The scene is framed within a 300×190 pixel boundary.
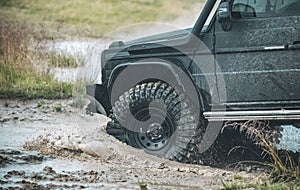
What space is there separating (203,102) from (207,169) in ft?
2.28

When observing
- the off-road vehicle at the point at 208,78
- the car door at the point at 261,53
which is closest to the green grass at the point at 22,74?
the off-road vehicle at the point at 208,78

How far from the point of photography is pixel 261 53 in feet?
23.4

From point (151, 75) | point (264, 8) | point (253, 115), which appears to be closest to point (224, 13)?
point (264, 8)

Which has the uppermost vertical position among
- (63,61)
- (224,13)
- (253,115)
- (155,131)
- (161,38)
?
(224,13)

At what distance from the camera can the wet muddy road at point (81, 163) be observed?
6.72 m

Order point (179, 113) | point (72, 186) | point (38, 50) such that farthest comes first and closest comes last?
1. point (38, 50)
2. point (179, 113)
3. point (72, 186)

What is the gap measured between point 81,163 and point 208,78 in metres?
1.62

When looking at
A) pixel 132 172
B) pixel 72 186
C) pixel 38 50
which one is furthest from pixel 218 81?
pixel 38 50

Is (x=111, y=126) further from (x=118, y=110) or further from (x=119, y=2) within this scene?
(x=119, y=2)

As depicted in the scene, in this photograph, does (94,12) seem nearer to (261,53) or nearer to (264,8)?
(264,8)

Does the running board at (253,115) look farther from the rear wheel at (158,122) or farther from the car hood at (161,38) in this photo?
the car hood at (161,38)

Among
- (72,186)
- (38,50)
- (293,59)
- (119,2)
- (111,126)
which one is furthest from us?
(119,2)

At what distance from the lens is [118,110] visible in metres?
7.90

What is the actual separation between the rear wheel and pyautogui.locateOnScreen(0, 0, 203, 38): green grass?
404 inches
